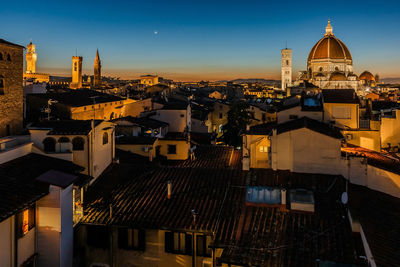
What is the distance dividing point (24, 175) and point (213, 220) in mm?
5896

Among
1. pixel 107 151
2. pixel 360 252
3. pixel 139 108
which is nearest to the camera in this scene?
pixel 360 252

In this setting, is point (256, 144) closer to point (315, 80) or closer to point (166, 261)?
point (166, 261)

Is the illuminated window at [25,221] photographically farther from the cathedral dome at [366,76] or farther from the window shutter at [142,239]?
the cathedral dome at [366,76]

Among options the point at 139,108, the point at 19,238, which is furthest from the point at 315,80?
the point at 19,238

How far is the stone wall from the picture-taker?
20656 millimetres

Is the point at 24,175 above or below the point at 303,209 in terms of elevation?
above

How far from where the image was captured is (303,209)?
10078mm

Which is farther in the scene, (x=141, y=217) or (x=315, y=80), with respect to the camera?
(x=315, y=80)

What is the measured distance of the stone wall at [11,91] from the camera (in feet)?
67.8

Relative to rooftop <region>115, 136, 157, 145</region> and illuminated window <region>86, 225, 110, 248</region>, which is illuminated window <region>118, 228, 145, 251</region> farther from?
rooftop <region>115, 136, 157, 145</region>

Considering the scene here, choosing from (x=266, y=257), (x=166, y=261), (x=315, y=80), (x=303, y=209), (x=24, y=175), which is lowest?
(x=166, y=261)

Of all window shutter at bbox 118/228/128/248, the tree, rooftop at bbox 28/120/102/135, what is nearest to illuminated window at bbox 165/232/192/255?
window shutter at bbox 118/228/128/248

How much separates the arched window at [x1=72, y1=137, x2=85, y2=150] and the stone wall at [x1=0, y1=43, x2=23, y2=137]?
447 inches

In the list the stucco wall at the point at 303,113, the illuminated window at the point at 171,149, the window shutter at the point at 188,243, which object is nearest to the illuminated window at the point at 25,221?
the window shutter at the point at 188,243
